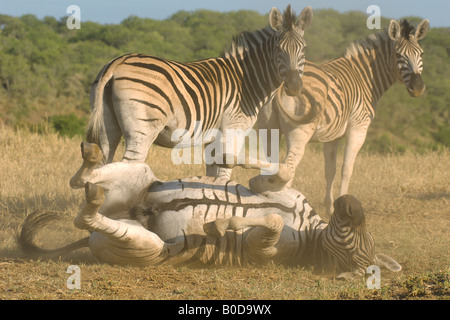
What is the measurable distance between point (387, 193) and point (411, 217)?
121cm

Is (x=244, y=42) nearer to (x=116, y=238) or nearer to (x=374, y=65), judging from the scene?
(x=374, y=65)

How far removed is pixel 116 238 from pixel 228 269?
75 cm

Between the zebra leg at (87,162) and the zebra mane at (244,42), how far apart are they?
2.40 m

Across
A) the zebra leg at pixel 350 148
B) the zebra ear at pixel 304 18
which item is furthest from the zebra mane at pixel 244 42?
the zebra leg at pixel 350 148

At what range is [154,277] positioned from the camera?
3350 mm

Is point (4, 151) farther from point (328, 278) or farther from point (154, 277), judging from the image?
point (328, 278)

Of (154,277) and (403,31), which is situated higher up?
(403,31)

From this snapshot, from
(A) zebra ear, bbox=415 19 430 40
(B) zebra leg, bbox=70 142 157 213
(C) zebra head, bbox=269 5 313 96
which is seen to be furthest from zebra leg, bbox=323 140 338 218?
(B) zebra leg, bbox=70 142 157 213

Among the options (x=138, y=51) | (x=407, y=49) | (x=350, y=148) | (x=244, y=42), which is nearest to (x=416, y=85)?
(x=407, y=49)

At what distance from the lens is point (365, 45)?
649cm

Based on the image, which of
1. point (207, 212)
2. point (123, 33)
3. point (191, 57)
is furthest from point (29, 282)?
point (123, 33)

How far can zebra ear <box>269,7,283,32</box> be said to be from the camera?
16.8ft

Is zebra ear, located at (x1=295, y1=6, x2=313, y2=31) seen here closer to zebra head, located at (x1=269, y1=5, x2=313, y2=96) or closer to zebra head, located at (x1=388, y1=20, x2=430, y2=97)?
zebra head, located at (x1=269, y1=5, x2=313, y2=96)
